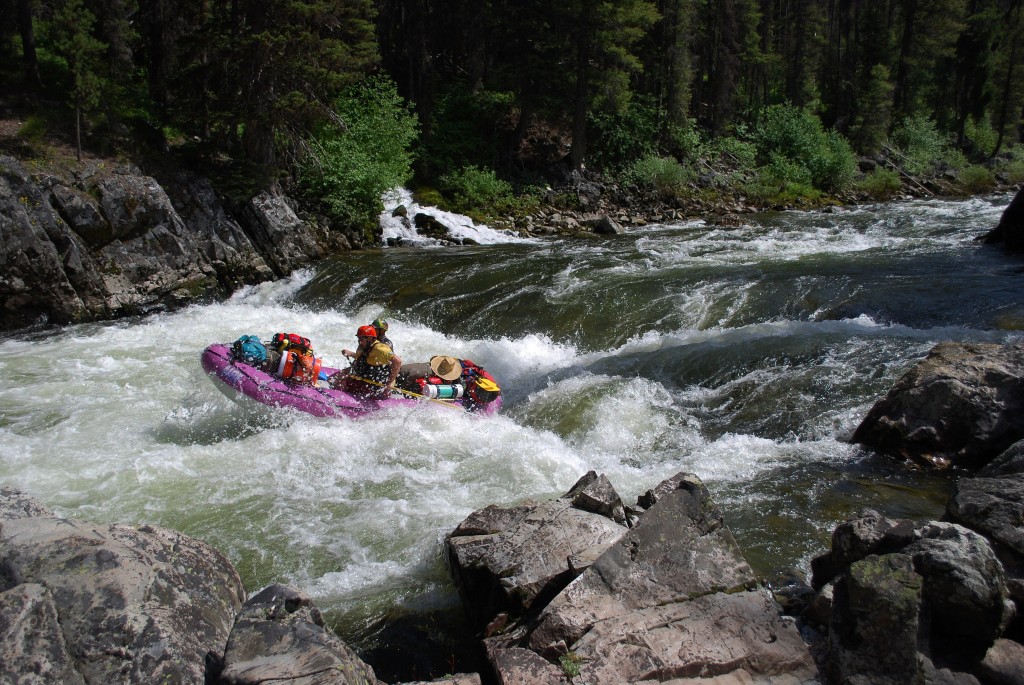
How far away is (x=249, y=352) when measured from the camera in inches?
371

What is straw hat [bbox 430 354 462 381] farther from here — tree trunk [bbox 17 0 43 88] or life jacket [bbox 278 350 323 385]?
tree trunk [bbox 17 0 43 88]

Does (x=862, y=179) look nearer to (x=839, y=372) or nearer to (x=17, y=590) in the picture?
(x=839, y=372)

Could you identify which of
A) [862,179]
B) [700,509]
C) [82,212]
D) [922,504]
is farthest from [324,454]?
[862,179]

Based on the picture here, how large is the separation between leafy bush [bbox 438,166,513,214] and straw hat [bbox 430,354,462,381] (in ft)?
43.8

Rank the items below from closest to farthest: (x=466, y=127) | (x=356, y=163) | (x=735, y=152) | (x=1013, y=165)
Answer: (x=356, y=163) → (x=466, y=127) → (x=735, y=152) → (x=1013, y=165)

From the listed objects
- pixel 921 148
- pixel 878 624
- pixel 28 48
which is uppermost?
pixel 28 48

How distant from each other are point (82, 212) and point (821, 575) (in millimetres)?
A: 14845

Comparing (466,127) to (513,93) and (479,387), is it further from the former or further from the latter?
(479,387)

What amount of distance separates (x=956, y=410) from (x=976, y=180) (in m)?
30.9

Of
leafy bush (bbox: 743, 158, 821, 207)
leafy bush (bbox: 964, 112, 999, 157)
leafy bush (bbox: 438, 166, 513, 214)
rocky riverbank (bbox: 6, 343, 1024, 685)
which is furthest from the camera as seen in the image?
leafy bush (bbox: 964, 112, 999, 157)

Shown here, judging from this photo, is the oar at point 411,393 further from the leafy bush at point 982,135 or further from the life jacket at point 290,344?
the leafy bush at point 982,135

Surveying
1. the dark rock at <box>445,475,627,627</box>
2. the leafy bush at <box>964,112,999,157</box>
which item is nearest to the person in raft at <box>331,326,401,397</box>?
the dark rock at <box>445,475,627,627</box>

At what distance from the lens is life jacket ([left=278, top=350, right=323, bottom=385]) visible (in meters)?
9.31

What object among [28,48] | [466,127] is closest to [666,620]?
[28,48]
